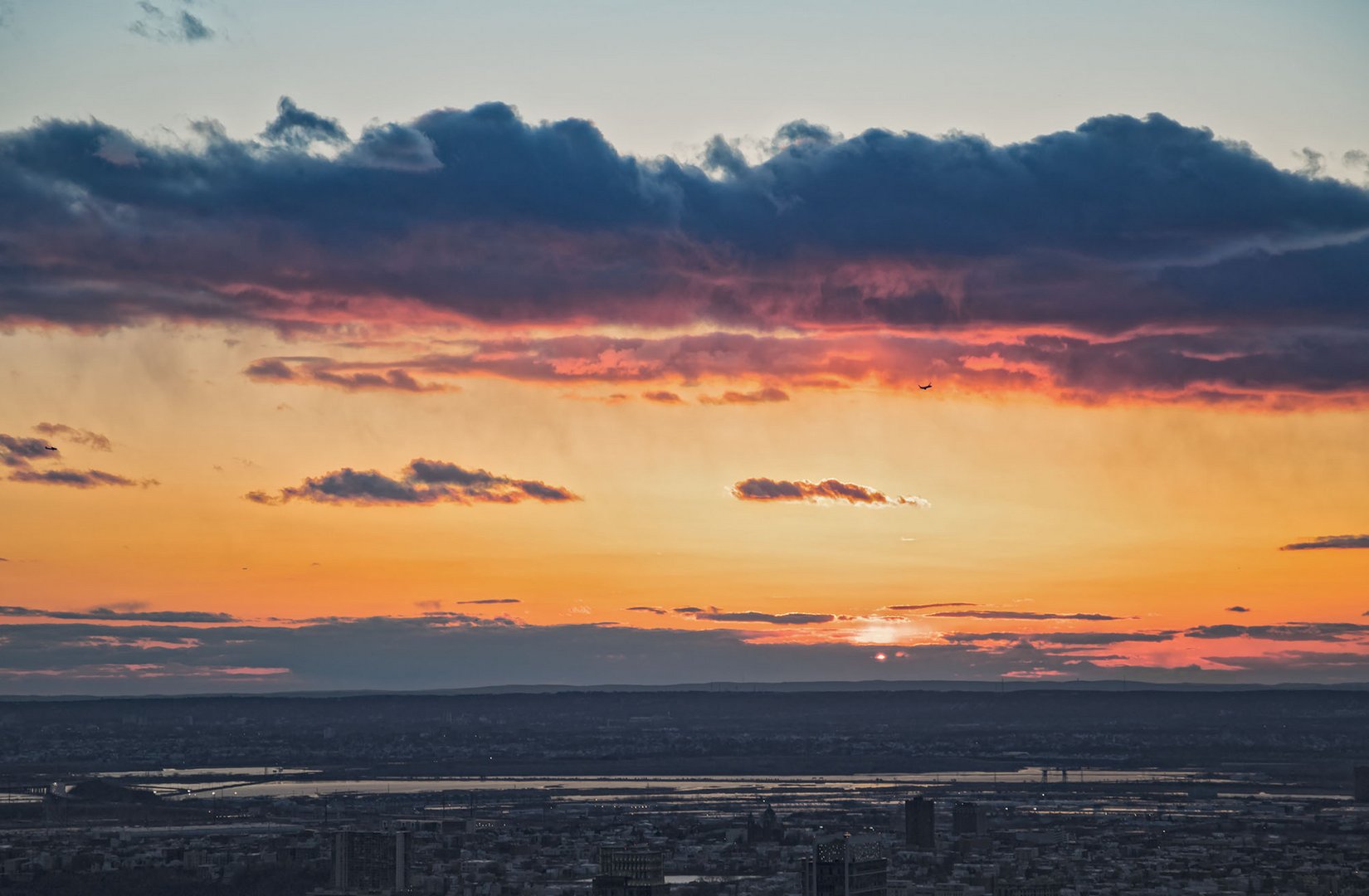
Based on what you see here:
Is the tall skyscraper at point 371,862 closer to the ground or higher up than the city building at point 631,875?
closer to the ground

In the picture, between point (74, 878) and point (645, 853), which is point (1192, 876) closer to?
point (645, 853)

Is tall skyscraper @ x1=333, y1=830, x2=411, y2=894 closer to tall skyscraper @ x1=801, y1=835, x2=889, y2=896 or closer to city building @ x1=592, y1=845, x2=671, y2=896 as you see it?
city building @ x1=592, y1=845, x2=671, y2=896

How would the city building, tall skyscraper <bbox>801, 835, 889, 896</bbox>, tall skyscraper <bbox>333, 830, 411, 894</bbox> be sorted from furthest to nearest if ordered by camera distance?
tall skyscraper <bbox>333, 830, 411, 894</bbox>
the city building
tall skyscraper <bbox>801, 835, 889, 896</bbox>

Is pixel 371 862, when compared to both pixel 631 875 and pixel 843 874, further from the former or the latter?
pixel 843 874

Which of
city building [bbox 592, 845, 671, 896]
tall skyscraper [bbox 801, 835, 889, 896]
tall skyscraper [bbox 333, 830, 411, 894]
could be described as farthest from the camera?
tall skyscraper [bbox 333, 830, 411, 894]

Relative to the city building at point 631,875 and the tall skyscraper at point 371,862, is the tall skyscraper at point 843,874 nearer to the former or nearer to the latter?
the city building at point 631,875

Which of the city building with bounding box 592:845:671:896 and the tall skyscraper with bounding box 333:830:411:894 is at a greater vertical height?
the city building with bounding box 592:845:671:896

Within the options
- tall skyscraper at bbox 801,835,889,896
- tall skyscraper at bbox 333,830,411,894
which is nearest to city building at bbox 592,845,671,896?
tall skyscraper at bbox 801,835,889,896

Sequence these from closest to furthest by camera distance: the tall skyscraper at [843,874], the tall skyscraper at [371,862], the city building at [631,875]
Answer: the tall skyscraper at [843,874]
the city building at [631,875]
the tall skyscraper at [371,862]

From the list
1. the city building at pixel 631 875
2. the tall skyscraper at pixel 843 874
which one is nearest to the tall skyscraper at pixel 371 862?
the city building at pixel 631 875
